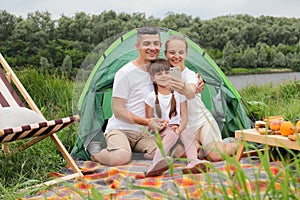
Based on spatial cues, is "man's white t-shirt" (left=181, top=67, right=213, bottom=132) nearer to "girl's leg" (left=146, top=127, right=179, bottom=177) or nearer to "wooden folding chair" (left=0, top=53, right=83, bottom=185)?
"girl's leg" (left=146, top=127, right=179, bottom=177)

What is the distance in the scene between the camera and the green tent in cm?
379

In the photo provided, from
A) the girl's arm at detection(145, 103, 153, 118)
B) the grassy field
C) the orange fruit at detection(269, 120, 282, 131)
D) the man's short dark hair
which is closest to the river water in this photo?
the grassy field

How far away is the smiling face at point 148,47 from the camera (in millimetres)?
3463

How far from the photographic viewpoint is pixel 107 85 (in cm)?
399

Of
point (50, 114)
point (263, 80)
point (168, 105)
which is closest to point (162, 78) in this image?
point (168, 105)

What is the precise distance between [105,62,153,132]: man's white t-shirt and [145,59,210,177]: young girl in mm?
68

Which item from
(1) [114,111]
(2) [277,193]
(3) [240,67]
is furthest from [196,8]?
(2) [277,193]

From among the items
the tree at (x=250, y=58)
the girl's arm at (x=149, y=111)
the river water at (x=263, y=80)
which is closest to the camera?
the girl's arm at (x=149, y=111)

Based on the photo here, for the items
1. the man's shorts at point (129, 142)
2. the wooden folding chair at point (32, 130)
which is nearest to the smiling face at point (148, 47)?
the man's shorts at point (129, 142)

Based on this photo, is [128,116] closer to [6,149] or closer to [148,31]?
[148,31]

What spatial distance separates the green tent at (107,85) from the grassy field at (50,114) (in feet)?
0.95

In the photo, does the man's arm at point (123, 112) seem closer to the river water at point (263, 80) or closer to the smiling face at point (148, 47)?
the smiling face at point (148, 47)

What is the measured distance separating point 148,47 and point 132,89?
1.02 feet

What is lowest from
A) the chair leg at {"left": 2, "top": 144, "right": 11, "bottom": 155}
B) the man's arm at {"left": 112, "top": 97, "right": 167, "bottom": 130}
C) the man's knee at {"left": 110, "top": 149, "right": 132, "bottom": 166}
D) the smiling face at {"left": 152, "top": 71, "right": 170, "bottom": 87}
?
the man's knee at {"left": 110, "top": 149, "right": 132, "bottom": 166}
